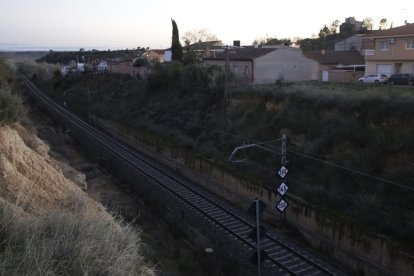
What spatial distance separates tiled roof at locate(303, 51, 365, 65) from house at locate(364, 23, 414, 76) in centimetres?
1421

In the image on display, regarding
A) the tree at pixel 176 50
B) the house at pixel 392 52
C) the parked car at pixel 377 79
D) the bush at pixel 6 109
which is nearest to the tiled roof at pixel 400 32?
the house at pixel 392 52

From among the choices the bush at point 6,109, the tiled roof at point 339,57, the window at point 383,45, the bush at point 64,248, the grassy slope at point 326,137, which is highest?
the window at point 383,45

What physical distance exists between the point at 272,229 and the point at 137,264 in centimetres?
1380

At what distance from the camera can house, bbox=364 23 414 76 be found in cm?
4097

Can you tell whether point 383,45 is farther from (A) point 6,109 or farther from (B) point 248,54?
(A) point 6,109

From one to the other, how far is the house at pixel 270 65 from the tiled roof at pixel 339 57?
13015mm

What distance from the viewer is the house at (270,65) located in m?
43.2

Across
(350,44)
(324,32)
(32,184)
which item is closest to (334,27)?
(324,32)

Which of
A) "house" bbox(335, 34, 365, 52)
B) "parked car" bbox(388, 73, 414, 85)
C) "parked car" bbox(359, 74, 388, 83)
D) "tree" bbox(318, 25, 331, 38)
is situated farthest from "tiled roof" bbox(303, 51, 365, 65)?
"tree" bbox(318, 25, 331, 38)

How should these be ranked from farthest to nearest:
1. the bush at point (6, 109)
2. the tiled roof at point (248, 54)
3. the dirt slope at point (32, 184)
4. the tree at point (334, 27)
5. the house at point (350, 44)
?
1. the tree at point (334, 27)
2. the house at point (350, 44)
3. the tiled roof at point (248, 54)
4. the bush at point (6, 109)
5. the dirt slope at point (32, 184)

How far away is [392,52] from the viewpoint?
42.6 m

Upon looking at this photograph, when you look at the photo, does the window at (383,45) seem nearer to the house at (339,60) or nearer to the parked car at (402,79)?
the house at (339,60)

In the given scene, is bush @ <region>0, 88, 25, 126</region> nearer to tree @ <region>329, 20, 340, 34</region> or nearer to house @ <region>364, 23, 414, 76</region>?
house @ <region>364, 23, 414, 76</region>

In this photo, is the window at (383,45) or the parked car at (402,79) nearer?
the parked car at (402,79)
